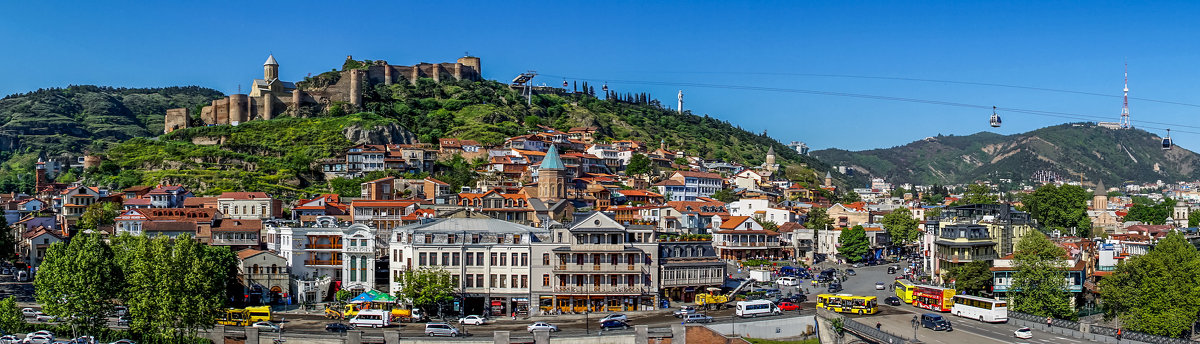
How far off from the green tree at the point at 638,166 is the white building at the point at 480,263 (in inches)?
2701

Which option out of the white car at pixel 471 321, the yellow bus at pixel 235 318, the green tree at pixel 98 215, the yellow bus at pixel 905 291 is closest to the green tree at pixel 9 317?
the yellow bus at pixel 235 318

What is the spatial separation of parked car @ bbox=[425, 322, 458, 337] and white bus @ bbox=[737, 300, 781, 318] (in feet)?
51.0

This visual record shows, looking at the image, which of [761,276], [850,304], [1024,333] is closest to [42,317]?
[850,304]

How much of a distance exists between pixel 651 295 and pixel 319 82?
10377cm

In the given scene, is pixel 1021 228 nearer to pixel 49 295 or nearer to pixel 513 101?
pixel 49 295

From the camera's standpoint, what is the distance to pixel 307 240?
63656mm

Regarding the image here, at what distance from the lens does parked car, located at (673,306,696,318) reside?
54500 mm

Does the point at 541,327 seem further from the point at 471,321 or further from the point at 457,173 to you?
the point at 457,173

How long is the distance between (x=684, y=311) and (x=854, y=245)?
128ft

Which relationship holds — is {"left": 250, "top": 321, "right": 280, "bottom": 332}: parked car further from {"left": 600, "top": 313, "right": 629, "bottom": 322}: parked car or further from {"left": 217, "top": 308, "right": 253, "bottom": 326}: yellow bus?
{"left": 600, "top": 313, "right": 629, "bottom": 322}: parked car

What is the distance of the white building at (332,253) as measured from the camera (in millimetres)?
61844

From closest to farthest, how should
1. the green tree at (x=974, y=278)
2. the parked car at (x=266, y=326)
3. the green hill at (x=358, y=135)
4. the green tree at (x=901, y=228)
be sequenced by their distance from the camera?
the parked car at (x=266, y=326), the green tree at (x=974, y=278), the green tree at (x=901, y=228), the green hill at (x=358, y=135)

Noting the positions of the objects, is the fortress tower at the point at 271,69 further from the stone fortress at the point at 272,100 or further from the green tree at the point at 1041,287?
the green tree at the point at 1041,287

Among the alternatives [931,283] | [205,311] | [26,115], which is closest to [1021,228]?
[931,283]
